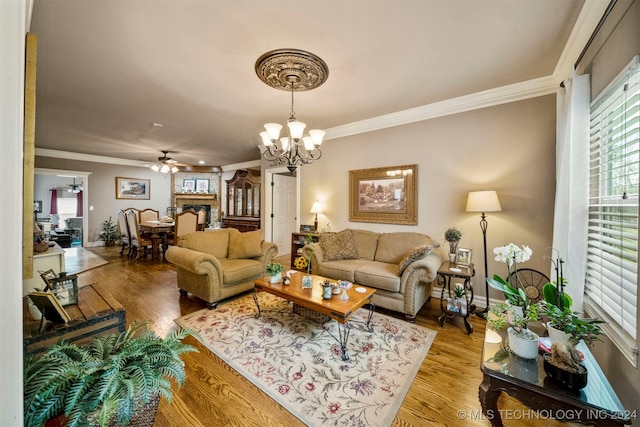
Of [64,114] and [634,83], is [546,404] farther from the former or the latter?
[64,114]

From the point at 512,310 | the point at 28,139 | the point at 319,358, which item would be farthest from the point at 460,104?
the point at 28,139

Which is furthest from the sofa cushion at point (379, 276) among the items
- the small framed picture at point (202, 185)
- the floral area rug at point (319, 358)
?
the small framed picture at point (202, 185)

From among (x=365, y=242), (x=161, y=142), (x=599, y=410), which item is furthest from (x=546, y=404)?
(x=161, y=142)

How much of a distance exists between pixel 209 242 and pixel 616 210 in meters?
4.06

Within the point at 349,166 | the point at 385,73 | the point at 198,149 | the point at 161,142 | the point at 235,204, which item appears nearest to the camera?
the point at 385,73

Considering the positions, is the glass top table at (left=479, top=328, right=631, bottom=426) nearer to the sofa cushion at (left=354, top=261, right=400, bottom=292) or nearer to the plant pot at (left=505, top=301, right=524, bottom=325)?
the plant pot at (left=505, top=301, right=524, bottom=325)

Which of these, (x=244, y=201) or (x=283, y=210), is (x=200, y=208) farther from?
(x=283, y=210)

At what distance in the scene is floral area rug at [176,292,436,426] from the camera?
156 cm

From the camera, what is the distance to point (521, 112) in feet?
9.37

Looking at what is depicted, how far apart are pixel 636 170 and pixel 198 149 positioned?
674 centimetres

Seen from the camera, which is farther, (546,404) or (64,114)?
(64,114)

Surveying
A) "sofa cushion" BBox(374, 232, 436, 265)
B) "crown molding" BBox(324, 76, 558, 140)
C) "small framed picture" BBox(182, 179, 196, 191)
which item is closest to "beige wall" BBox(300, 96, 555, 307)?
"crown molding" BBox(324, 76, 558, 140)

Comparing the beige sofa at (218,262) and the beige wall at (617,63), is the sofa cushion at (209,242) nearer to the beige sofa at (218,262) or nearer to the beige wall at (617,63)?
the beige sofa at (218,262)

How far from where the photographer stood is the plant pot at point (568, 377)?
107 centimetres
